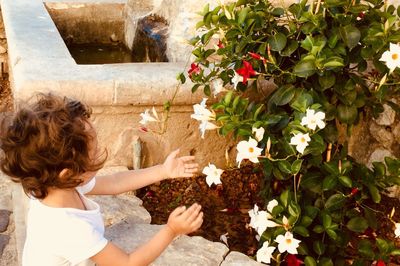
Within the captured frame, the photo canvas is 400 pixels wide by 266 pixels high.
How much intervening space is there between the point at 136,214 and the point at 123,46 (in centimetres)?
241

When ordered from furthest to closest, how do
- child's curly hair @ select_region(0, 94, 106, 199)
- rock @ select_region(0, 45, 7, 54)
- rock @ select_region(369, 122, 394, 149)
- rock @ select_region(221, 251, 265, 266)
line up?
rock @ select_region(0, 45, 7, 54)
rock @ select_region(369, 122, 394, 149)
rock @ select_region(221, 251, 265, 266)
child's curly hair @ select_region(0, 94, 106, 199)

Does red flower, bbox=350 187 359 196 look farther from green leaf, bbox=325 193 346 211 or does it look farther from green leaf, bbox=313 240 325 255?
green leaf, bbox=313 240 325 255

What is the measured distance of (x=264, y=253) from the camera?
7.41ft

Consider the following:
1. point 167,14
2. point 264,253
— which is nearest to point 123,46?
point 167,14

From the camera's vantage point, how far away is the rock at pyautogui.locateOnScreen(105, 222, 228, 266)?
234cm

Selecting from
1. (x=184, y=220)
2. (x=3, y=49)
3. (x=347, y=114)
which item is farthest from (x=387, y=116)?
(x=3, y=49)

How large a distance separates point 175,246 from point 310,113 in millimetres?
754

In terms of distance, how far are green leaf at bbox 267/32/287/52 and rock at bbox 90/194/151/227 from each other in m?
0.88

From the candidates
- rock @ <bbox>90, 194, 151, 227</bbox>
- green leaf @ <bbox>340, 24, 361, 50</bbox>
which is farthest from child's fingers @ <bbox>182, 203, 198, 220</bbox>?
green leaf @ <bbox>340, 24, 361, 50</bbox>

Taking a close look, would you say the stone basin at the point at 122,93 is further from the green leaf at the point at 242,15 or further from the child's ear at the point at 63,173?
the child's ear at the point at 63,173

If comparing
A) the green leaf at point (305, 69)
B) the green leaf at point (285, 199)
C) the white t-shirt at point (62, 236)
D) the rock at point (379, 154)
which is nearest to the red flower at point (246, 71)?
the green leaf at point (305, 69)

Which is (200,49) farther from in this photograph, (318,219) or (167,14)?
(167,14)

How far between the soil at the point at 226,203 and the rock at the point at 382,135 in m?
0.27

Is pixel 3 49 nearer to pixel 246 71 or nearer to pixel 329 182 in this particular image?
pixel 246 71
